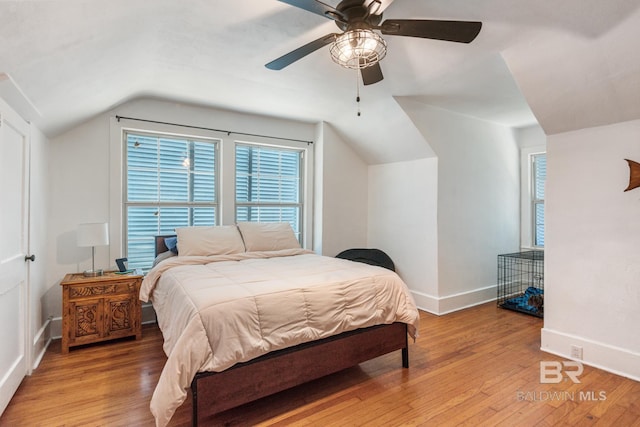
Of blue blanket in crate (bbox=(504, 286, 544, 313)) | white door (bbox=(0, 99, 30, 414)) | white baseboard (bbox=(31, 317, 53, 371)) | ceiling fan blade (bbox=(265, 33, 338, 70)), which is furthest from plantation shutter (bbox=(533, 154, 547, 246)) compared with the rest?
white baseboard (bbox=(31, 317, 53, 371))

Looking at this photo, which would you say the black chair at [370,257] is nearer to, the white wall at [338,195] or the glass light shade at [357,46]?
the white wall at [338,195]

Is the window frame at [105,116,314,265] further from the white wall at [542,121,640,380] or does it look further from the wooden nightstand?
the white wall at [542,121,640,380]

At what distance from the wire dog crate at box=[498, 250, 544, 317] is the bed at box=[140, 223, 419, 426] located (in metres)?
2.57

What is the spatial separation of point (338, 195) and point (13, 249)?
3.35m

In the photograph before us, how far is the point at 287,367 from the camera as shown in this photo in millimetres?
2023

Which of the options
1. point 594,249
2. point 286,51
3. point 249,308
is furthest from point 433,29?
point 594,249

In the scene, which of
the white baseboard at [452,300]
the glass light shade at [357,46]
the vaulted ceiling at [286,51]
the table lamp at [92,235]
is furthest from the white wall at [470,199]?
the table lamp at [92,235]

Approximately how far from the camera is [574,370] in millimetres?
2551

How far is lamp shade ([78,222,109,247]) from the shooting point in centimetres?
294

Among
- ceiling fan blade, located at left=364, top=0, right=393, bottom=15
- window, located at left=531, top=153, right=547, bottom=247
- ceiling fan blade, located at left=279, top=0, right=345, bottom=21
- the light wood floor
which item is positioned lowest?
the light wood floor

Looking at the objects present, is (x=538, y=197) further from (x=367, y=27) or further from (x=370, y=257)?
(x=367, y=27)

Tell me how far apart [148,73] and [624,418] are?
4.10 meters

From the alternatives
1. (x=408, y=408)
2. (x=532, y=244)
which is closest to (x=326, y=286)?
(x=408, y=408)

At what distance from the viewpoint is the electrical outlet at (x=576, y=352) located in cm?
268
